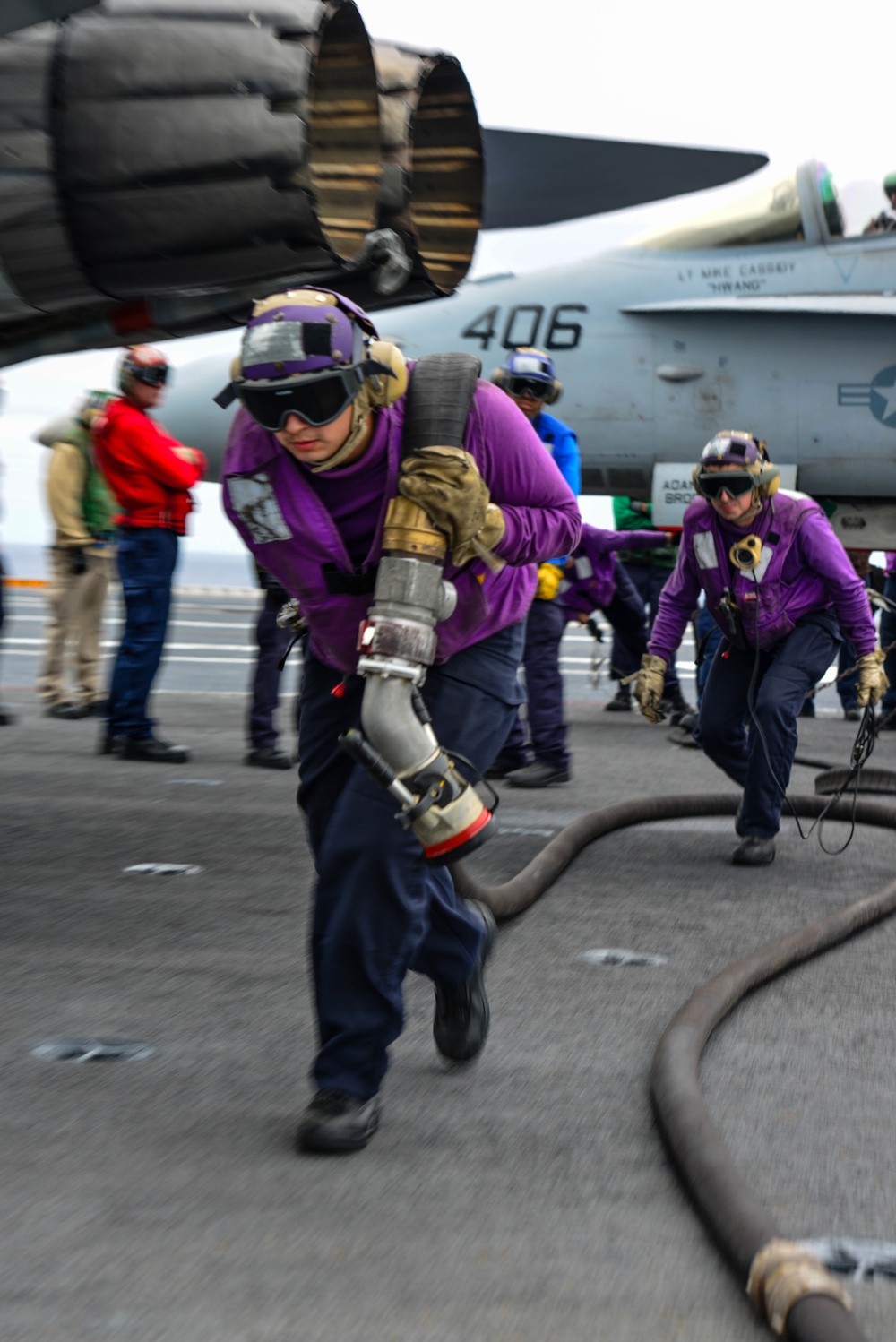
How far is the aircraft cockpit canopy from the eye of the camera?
28.3 feet

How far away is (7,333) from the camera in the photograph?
14.5ft

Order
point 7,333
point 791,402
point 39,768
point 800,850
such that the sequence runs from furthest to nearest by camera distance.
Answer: point 791,402, point 39,768, point 800,850, point 7,333

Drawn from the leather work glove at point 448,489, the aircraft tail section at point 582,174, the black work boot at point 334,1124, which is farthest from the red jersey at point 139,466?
the black work boot at point 334,1124

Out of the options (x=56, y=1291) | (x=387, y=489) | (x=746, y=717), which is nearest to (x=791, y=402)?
(x=746, y=717)

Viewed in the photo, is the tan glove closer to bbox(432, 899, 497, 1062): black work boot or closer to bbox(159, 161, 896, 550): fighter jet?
bbox(432, 899, 497, 1062): black work boot

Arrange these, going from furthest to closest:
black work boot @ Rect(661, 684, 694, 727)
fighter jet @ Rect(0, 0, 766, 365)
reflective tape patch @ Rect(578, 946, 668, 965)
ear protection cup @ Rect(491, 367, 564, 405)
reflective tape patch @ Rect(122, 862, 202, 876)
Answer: black work boot @ Rect(661, 684, 694, 727)
ear protection cup @ Rect(491, 367, 564, 405)
reflective tape patch @ Rect(122, 862, 202, 876)
reflective tape patch @ Rect(578, 946, 668, 965)
fighter jet @ Rect(0, 0, 766, 365)

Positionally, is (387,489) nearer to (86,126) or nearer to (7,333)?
(86,126)

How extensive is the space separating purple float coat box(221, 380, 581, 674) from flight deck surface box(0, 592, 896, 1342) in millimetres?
861

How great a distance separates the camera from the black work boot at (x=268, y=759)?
7117mm

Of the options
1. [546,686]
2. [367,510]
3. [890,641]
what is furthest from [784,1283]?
[890,641]

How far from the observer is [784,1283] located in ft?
5.77

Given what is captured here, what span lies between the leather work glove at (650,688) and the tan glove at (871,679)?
2.25ft

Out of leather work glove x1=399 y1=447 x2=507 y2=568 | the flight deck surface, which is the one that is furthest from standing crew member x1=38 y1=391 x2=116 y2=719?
leather work glove x1=399 y1=447 x2=507 y2=568

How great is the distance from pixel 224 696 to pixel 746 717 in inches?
256
